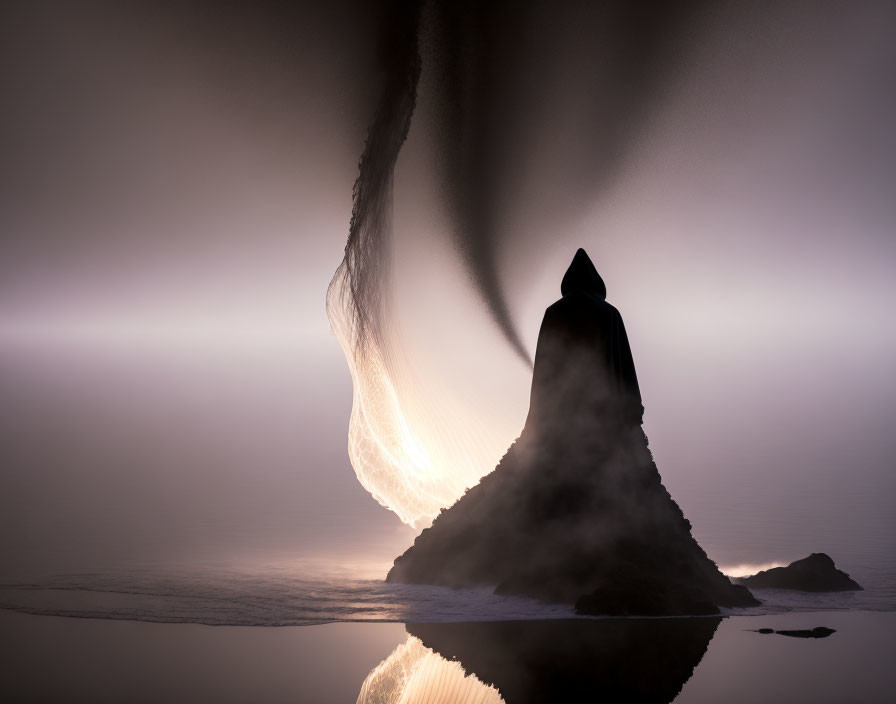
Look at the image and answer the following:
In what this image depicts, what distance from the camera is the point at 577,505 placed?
2352cm

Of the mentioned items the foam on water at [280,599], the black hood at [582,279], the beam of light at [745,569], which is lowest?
the foam on water at [280,599]

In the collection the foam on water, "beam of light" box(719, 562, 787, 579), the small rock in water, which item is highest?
"beam of light" box(719, 562, 787, 579)

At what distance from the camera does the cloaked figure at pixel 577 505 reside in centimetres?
2270

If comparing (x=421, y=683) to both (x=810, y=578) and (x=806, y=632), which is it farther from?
(x=810, y=578)

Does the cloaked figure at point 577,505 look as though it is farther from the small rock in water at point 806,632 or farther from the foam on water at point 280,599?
the small rock in water at point 806,632

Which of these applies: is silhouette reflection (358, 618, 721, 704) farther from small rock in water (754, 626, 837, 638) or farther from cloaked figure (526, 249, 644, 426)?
cloaked figure (526, 249, 644, 426)

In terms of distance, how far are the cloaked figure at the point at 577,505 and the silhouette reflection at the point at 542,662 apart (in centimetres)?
181

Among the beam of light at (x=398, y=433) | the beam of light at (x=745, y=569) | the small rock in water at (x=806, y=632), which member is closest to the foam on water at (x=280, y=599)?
the beam of light at (x=745, y=569)

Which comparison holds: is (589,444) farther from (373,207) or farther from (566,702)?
(566,702)

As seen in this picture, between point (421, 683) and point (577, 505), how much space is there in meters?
7.73

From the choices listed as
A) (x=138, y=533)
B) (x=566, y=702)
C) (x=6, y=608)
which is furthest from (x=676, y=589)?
(x=138, y=533)

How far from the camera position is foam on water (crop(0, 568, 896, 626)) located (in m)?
21.4

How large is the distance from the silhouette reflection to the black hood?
7323 mm

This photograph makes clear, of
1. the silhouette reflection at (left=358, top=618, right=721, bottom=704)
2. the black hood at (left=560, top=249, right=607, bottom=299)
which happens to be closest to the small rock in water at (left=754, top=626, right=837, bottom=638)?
the silhouette reflection at (left=358, top=618, right=721, bottom=704)
